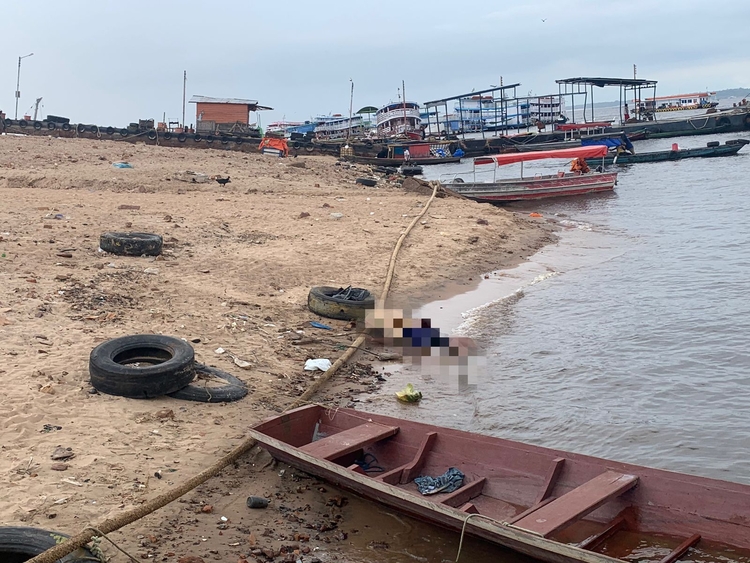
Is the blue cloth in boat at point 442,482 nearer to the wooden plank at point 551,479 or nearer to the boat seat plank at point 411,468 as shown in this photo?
the boat seat plank at point 411,468

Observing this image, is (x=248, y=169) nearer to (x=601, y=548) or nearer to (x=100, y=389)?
(x=100, y=389)

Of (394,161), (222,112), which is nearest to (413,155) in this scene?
(394,161)

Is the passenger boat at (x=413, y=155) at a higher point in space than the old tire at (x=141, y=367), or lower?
higher

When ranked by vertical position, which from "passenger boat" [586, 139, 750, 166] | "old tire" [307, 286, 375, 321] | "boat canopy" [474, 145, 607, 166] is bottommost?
"old tire" [307, 286, 375, 321]

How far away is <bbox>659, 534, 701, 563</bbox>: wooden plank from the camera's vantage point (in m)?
4.50

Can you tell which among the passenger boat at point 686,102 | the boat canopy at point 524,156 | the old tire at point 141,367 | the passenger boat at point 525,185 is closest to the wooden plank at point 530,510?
the old tire at point 141,367

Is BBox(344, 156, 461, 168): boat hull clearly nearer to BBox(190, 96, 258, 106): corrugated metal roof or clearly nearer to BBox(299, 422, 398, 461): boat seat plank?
BBox(190, 96, 258, 106): corrugated metal roof

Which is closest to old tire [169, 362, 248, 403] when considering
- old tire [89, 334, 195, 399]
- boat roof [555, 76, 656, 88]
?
old tire [89, 334, 195, 399]

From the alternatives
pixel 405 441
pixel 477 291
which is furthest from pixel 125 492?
pixel 477 291

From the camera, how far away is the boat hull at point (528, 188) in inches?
1109

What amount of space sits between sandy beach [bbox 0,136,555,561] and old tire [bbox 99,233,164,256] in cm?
23

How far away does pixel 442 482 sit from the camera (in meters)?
5.57

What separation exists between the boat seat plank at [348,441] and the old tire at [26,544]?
6.35ft

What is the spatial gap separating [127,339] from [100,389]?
0.77 metres
